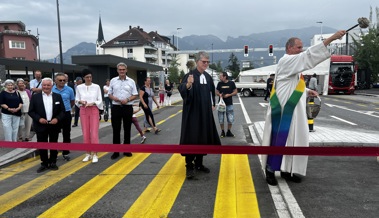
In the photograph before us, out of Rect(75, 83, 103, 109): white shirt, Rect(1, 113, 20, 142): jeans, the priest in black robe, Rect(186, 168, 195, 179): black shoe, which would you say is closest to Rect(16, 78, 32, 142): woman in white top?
Rect(1, 113, 20, 142): jeans

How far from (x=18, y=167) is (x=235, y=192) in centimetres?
434

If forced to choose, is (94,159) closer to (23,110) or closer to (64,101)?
(64,101)

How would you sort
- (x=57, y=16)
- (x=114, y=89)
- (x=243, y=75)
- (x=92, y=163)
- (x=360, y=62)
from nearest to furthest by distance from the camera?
(x=92, y=163)
(x=114, y=89)
(x=57, y=16)
(x=243, y=75)
(x=360, y=62)

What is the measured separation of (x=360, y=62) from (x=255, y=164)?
3919 centimetres

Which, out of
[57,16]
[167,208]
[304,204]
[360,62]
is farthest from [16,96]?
[360,62]

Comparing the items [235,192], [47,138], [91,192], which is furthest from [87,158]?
[235,192]

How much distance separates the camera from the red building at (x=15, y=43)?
56219 mm

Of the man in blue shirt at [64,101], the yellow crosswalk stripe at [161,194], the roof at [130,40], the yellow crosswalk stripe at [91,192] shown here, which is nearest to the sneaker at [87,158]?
the man in blue shirt at [64,101]

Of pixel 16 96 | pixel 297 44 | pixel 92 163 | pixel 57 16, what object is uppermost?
pixel 57 16

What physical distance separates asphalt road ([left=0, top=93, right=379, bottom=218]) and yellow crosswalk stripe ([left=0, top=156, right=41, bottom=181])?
2cm

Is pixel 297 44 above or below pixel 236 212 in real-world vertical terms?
above

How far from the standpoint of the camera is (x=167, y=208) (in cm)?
386

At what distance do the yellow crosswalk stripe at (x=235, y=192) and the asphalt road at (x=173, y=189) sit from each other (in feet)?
0.04

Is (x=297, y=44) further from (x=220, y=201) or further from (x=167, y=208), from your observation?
(x=167, y=208)
